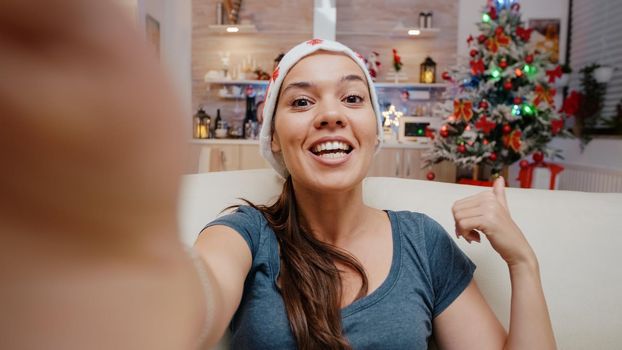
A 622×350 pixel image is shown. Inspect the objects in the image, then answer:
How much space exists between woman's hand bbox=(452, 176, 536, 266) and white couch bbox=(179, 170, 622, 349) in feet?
0.53

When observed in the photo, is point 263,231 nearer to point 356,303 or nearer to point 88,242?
point 356,303

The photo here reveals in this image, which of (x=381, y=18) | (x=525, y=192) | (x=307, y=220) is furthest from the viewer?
(x=381, y=18)

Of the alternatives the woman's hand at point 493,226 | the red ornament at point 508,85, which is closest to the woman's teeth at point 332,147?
the woman's hand at point 493,226

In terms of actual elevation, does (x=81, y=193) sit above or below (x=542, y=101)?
below

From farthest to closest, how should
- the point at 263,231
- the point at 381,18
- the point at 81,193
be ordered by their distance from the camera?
the point at 381,18, the point at 263,231, the point at 81,193

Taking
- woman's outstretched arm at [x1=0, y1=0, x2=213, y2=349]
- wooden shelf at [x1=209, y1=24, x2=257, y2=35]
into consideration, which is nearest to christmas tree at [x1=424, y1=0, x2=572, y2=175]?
wooden shelf at [x1=209, y1=24, x2=257, y2=35]

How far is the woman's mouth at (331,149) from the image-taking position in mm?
1062

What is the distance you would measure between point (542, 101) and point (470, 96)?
1.80 ft

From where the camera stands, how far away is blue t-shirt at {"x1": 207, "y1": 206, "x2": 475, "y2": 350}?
97cm

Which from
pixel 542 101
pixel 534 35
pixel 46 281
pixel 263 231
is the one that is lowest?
pixel 263 231

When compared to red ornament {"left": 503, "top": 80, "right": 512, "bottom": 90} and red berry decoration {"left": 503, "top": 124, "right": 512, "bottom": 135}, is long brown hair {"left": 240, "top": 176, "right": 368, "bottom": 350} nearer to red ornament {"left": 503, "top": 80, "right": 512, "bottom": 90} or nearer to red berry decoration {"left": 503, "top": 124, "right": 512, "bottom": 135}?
red berry decoration {"left": 503, "top": 124, "right": 512, "bottom": 135}

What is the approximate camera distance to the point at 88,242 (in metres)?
0.18

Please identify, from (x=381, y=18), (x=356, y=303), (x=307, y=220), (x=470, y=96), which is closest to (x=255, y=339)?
(x=356, y=303)

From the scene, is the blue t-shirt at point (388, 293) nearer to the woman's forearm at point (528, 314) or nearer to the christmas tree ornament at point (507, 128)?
the woman's forearm at point (528, 314)
